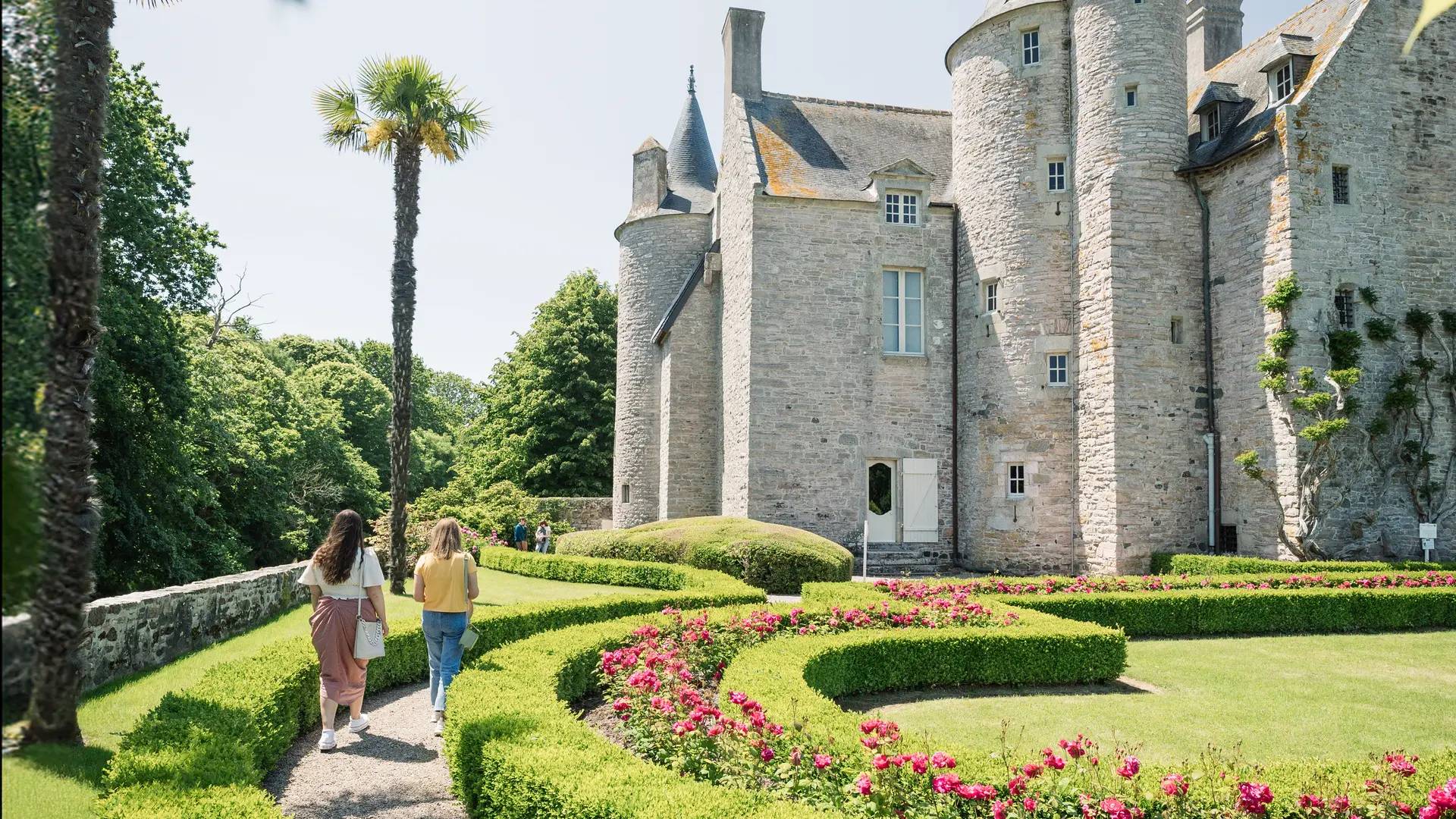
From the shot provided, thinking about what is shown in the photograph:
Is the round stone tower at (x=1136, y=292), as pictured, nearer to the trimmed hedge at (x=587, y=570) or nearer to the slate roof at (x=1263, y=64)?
the slate roof at (x=1263, y=64)

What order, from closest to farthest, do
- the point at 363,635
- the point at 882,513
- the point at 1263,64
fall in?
the point at 363,635, the point at 1263,64, the point at 882,513

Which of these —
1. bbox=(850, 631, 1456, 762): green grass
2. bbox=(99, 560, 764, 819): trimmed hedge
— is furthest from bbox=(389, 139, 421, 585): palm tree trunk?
bbox=(850, 631, 1456, 762): green grass

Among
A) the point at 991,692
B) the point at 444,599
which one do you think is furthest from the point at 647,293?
the point at 444,599

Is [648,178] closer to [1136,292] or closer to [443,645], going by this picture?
[1136,292]

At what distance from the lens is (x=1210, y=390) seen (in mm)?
19328

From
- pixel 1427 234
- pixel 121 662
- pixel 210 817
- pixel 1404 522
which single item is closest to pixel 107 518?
pixel 121 662

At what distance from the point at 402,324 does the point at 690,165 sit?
15.9 metres

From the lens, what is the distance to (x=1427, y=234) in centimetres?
1819

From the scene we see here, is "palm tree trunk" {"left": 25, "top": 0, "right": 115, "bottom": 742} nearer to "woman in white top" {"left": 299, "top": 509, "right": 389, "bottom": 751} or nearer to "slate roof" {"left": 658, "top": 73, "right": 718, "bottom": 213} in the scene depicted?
"woman in white top" {"left": 299, "top": 509, "right": 389, "bottom": 751}

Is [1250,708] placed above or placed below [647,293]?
below

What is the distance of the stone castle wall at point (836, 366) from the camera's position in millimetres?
21875

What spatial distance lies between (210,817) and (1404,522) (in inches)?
801

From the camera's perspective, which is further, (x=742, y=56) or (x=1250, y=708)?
(x=742, y=56)

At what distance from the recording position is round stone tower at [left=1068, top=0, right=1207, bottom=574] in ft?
62.0
